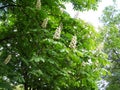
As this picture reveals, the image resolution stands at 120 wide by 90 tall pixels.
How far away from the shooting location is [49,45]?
6887 mm

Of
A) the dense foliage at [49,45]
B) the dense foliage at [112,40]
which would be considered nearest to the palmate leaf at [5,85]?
the dense foliage at [49,45]

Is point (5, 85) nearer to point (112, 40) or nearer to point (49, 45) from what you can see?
point (49, 45)

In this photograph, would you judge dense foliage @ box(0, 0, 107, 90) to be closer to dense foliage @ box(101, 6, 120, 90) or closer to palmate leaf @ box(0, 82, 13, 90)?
palmate leaf @ box(0, 82, 13, 90)

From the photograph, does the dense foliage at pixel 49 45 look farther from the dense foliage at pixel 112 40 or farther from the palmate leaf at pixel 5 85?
the dense foliage at pixel 112 40

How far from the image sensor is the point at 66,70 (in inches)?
305

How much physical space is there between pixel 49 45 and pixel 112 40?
15.8m

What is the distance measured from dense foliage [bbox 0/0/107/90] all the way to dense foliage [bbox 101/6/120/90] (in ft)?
42.4

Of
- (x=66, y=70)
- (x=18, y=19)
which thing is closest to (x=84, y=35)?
(x=66, y=70)

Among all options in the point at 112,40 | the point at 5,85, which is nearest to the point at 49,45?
the point at 5,85

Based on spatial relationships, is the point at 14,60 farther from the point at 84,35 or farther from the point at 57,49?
the point at 57,49

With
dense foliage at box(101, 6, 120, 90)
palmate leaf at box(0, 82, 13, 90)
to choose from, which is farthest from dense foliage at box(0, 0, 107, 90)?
dense foliage at box(101, 6, 120, 90)

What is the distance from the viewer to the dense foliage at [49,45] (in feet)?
22.6

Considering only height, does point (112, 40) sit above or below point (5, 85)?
above

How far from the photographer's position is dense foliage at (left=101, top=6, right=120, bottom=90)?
71.2 feet
